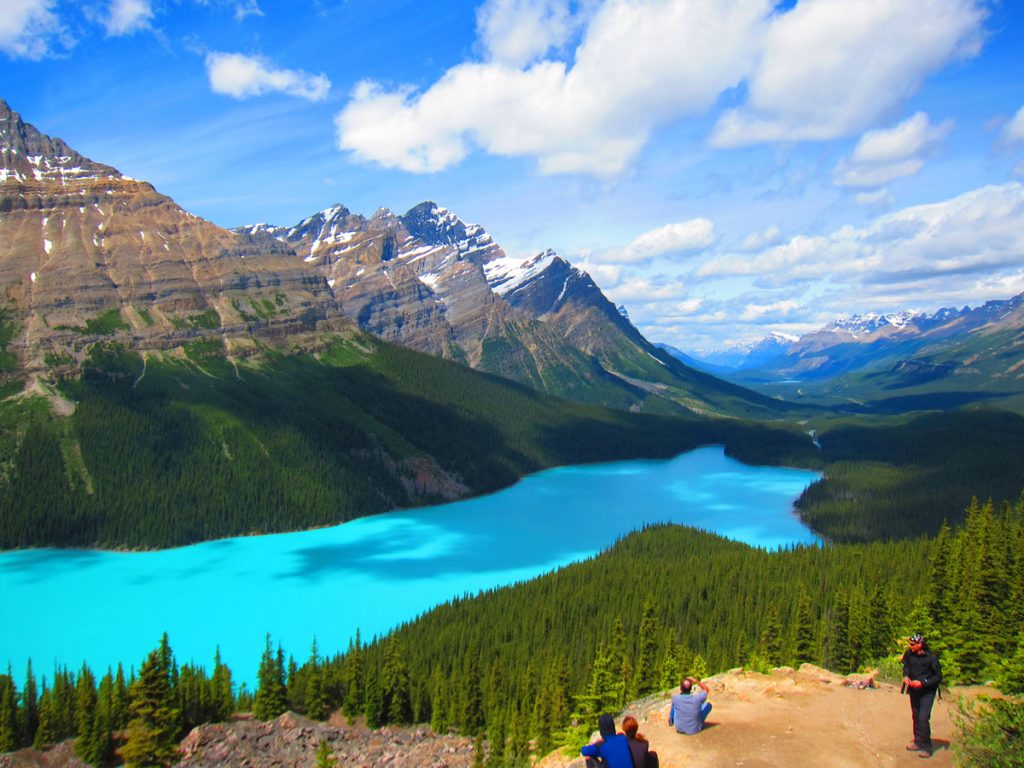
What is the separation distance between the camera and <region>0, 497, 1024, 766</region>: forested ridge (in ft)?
173

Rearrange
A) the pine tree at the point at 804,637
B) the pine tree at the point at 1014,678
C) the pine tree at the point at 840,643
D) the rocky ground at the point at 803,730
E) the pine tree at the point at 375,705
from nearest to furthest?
1. the rocky ground at the point at 803,730
2. the pine tree at the point at 1014,678
3. the pine tree at the point at 375,705
4. the pine tree at the point at 804,637
5. the pine tree at the point at 840,643

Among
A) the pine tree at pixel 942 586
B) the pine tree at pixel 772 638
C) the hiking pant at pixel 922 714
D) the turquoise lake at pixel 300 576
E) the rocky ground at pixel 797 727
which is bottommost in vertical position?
the turquoise lake at pixel 300 576

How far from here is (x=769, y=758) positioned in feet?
83.6

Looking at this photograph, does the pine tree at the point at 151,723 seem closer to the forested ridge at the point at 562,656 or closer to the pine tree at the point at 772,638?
the forested ridge at the point at 562,656

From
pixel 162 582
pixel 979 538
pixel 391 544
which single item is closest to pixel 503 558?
pixel 391 544

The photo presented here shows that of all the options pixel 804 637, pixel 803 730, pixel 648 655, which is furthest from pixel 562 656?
pixel 803 730

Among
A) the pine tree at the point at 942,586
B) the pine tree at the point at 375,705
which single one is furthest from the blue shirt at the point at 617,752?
the pine tree at the point at 942,586

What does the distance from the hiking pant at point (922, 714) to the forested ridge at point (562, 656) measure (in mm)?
8981

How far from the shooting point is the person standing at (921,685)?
78.4ft

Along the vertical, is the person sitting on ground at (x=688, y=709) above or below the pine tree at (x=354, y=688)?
above

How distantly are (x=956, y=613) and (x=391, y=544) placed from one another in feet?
307

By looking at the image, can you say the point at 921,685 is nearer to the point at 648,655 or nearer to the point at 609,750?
the point at 609,750

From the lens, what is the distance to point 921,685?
2383 cm

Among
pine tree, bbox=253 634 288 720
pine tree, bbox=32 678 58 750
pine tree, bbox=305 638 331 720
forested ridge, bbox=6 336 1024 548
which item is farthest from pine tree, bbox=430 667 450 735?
forested ridge, bbox=6 336 1024 548
